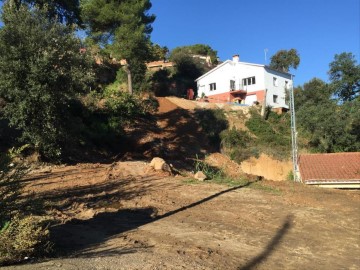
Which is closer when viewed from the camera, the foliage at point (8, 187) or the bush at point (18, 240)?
the bush at point (18, 240)

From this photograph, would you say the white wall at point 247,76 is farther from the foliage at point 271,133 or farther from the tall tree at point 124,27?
the tall tree at point 124,27

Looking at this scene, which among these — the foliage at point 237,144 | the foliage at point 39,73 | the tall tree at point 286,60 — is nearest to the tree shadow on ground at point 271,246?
the foliage at point 39,73

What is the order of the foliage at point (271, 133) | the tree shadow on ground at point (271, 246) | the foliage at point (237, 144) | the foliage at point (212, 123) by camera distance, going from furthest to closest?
the foliage at point (212, 123) → the foliage at point (271, 133) → the foliage at point (237, 144) → the tree shadow on ground at point (271, 246)

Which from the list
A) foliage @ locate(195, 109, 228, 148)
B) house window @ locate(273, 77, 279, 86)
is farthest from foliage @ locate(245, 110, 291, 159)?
house window @ locate(273, 77, 279, 86)

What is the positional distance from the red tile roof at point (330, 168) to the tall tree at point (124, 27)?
17.0 m

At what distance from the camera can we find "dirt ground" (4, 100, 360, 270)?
6617 mm

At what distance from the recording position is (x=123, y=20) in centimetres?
3434

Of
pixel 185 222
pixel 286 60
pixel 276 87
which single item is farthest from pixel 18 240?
pixel 286 60

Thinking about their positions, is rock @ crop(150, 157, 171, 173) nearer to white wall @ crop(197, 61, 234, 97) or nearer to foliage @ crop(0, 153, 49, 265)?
foliage @ crop(0, 153, 49, 265)

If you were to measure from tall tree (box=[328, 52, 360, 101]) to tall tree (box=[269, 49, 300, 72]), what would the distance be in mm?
23850

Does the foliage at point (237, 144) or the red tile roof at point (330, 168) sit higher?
the foliage at point (237, 144)

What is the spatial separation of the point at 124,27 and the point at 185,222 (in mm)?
27062

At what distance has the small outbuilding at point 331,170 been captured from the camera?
2181 cm

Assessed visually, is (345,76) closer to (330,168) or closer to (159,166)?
(330,168)
